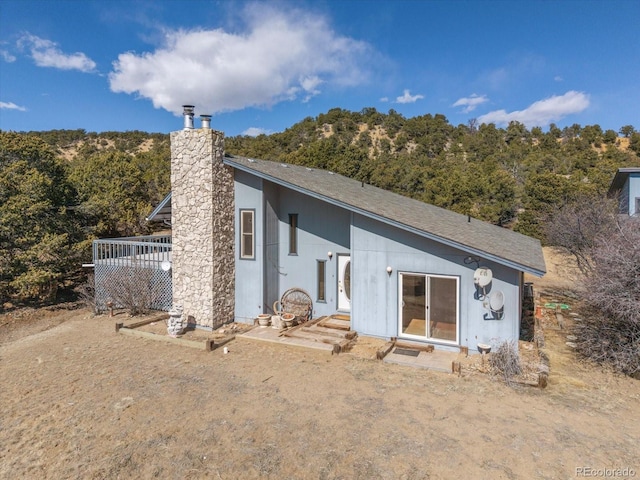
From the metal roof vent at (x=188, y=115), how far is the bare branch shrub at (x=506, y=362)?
33.4 ft

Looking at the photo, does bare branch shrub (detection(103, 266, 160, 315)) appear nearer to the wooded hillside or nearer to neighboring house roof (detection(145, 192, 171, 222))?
neighboring house roof (detection(145, 192, 171, 222))

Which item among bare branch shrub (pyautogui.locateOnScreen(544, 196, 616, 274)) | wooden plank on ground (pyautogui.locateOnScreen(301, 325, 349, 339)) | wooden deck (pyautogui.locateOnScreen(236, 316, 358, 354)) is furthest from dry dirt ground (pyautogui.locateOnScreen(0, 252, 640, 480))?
bare branch shrub (pyautogui.locateOnScreen(544, 196, 616, 274))

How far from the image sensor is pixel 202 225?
35.7 feet

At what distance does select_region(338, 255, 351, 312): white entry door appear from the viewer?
11102 mm

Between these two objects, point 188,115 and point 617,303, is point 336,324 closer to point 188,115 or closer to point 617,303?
point 617,303

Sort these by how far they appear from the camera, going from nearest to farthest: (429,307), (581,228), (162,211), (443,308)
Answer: (443,308)
(429,307)
(162,211)
(581,228)

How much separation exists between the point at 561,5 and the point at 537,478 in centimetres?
1975

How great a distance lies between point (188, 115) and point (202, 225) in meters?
Result: 3.41

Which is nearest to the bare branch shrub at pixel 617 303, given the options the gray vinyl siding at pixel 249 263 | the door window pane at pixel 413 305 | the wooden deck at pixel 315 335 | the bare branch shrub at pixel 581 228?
the door window pane at pixel 413 305

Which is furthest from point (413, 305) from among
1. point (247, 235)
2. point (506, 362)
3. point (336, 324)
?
point (247, 235)

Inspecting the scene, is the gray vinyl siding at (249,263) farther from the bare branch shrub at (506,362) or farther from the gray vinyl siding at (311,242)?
the bare branch shrub at (506,362)

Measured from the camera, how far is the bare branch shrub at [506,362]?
738 cm

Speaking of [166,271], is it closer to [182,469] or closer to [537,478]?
[182,469]

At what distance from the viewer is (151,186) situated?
26000mm
